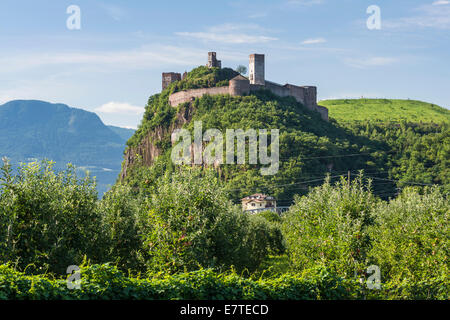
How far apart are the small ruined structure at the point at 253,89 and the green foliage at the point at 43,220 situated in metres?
124

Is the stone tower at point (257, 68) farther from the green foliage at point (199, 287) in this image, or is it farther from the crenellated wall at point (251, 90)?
the green foliage at point (199, 287)

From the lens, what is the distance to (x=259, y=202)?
4031 inches

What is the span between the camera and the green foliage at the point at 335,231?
21.9m

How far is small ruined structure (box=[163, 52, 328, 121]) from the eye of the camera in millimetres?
142250

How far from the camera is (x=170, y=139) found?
15125cm

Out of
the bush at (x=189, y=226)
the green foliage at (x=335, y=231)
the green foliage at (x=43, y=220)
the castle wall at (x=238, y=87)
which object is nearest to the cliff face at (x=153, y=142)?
the castle wall at (x=238, y=87)

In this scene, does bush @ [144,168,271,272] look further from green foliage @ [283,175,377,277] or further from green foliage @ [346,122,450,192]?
green foliage @ [346,122,450,192]

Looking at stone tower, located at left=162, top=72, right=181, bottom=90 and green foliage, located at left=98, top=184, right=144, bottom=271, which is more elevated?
stone tower, located at left=162, top=72, right=181, bottom=90

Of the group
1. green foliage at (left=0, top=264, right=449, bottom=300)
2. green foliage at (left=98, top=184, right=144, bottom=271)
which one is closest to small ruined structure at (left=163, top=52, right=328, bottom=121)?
green foliage at (left=98, top=184, right=144, bottom=271)

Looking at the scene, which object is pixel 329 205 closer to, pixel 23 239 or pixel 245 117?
pixel 23 239

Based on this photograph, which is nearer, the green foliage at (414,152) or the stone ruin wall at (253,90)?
the green foliage at (414,152)

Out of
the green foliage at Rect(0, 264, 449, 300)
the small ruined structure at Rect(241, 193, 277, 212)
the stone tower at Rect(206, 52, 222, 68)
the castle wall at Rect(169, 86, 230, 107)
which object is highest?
the stone tower at Rect(206, 52, 222, 68)


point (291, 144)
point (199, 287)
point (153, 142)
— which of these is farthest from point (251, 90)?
point (199, 287)

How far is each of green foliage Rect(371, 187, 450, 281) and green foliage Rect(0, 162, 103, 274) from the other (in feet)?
44.9
